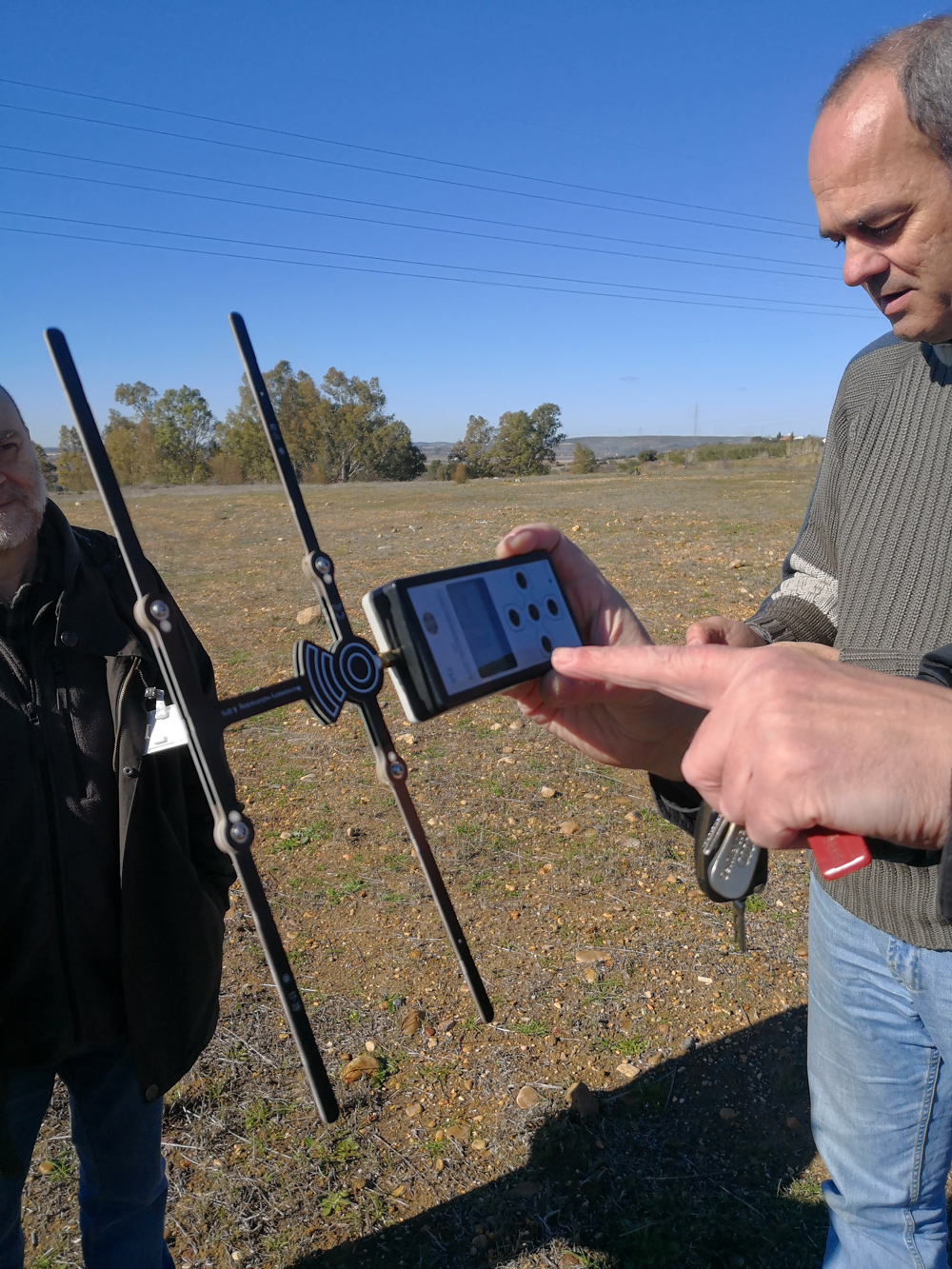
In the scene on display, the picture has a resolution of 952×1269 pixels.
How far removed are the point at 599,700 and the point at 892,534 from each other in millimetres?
794

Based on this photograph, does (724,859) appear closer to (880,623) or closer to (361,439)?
(880,623)

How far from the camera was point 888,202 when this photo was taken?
5.46ft

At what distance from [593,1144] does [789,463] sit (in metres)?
34.5

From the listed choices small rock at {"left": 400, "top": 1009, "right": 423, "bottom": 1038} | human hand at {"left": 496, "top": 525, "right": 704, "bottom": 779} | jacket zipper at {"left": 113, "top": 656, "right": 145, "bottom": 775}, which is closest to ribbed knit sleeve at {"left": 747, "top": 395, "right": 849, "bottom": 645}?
human hand at {"left": 496, "top": 525, "right": 704, "bottom": 779}

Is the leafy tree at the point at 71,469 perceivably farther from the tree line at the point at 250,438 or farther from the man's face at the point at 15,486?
the man's face at the point at 15,486

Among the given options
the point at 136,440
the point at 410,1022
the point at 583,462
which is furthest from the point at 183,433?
the point at 410,1022

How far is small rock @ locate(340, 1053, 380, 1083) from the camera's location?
3223 millimetres

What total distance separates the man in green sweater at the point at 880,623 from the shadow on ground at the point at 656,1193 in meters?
0.71

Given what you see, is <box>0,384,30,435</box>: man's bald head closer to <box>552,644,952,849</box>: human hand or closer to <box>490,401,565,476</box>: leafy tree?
<box>552,644,952,849</box>: human hand

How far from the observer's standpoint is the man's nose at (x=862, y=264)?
5.71 ft

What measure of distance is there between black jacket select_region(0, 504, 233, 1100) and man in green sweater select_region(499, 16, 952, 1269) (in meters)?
1.18

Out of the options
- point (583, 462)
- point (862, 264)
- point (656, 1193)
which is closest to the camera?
point (862, 264)

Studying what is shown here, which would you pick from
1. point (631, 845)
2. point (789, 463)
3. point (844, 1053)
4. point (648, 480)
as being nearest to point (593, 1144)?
point (844, 1053)

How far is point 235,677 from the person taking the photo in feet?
24.7
